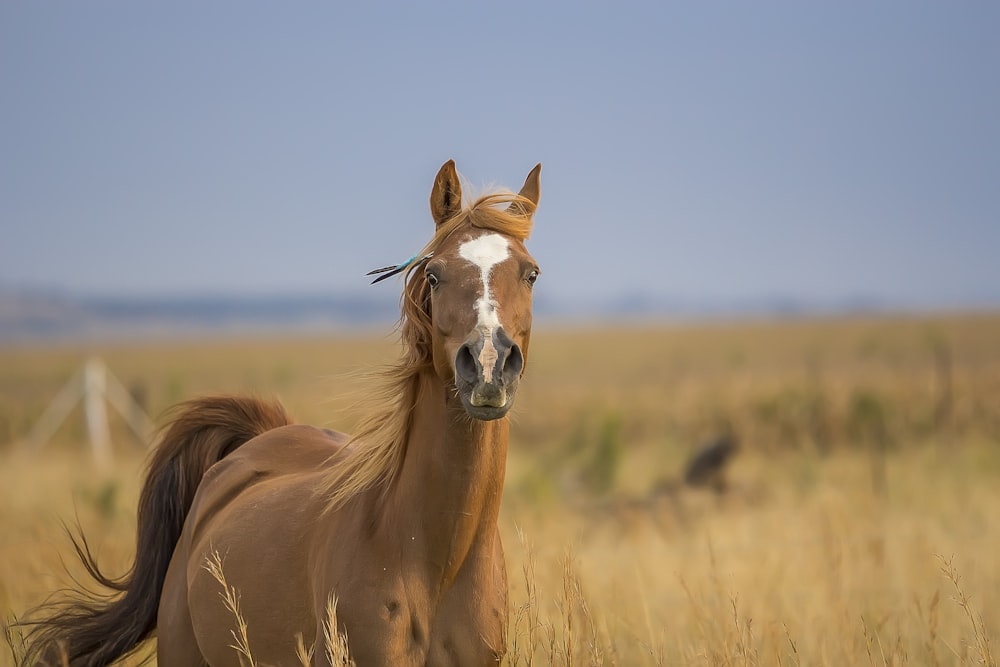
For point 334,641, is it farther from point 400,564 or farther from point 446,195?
point 446,195

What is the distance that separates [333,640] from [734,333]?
85.7 metres

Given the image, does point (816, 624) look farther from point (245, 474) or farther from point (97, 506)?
point (97, 506)

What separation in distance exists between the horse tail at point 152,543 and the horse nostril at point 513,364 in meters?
2.76

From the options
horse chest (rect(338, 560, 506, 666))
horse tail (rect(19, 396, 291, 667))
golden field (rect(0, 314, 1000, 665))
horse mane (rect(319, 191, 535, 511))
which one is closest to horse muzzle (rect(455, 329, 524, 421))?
horse mane (rect(319, 191, 535, 511))

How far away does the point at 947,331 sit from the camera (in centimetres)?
6322

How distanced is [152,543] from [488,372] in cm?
296

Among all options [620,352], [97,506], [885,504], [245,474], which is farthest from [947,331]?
[245,474]

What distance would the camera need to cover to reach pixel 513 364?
3.06 m

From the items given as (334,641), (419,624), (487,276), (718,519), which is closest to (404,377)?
(487,276)

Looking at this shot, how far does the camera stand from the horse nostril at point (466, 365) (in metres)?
3.02

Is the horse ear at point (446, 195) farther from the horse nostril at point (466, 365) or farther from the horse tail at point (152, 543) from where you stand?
the horse tail at point (152, 543)

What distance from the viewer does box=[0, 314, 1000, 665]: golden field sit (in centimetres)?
495

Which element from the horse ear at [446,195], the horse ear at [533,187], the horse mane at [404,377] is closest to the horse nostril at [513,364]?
the horse mane at [404,377]

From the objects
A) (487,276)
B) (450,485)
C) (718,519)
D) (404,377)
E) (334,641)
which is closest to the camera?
(334,641)
